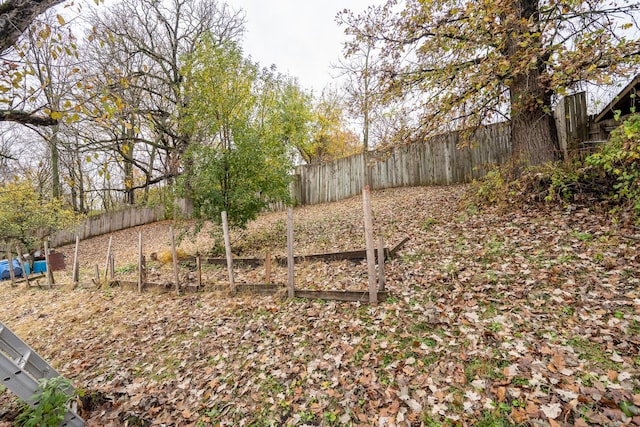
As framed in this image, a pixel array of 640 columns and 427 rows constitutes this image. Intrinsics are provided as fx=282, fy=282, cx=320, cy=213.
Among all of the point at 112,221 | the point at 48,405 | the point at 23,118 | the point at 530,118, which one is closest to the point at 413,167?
the point at 530,118

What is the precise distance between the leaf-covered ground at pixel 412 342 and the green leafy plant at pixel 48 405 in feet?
1.50

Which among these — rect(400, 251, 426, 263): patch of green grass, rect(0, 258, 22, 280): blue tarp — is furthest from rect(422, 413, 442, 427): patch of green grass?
rect(0, 258, 22, 280): blue tarp

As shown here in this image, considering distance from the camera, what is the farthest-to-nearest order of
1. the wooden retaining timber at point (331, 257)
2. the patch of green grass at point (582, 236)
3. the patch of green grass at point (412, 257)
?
1. the wooden retaining timber at point (331, 257)
2. the patch of green grass at point (412, 257)
3. the patch of green grass at point (582, 236)

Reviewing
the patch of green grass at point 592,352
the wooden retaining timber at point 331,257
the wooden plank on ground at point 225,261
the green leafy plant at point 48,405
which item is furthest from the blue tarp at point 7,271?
the patch of green grass at point 592,352

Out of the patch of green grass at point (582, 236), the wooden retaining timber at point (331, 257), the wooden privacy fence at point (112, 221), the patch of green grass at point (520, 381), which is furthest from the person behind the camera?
the wooden privacy fence at point (112, 221)

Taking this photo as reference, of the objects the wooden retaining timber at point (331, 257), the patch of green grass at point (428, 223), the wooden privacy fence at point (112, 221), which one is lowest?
the wooden retaining timber at point (331, 257)

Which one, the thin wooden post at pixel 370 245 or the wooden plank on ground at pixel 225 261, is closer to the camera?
the thin wooden post at pixel 370 245

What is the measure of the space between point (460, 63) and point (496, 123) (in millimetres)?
4864

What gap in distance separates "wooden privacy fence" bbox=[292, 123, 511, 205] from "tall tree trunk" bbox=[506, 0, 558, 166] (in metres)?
1.01

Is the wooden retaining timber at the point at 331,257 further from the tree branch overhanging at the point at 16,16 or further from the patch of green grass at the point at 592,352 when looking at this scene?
the tree branch overhanging at the point at 16,16

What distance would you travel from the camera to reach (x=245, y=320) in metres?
4.80

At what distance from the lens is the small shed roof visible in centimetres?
502

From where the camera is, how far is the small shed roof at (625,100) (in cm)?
502

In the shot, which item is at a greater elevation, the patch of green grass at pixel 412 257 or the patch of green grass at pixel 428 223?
the patch of green grass at pixel 428 223
